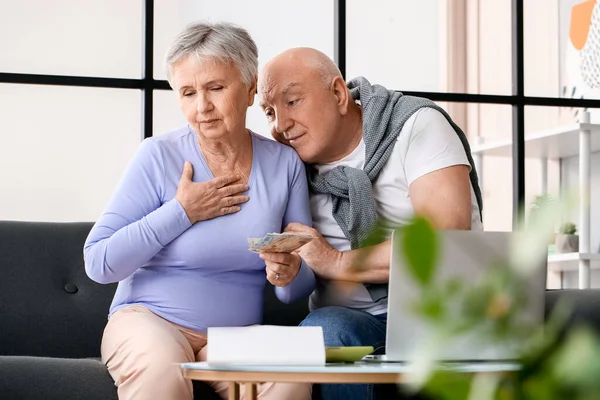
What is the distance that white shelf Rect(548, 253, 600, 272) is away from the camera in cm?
398

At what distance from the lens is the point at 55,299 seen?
2.68 m

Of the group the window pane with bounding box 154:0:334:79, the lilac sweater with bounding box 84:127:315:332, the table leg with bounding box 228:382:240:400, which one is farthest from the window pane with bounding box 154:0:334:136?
the table leg with bounding box 228:382:240:400

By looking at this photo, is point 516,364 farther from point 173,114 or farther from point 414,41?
point 414,41

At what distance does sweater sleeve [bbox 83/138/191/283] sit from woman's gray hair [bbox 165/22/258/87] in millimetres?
255

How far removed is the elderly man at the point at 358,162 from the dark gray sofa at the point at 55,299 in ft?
1.68

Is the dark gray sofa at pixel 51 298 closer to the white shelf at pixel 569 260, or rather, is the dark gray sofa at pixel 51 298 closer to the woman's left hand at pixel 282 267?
the woman's left hand at pixel 282 267

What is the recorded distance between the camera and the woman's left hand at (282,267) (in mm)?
2139

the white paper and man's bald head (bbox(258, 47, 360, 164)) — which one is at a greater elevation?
man's bald head (bbox(258, 47, 360, 164))

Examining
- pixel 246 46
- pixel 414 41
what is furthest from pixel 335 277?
pixel 414 41

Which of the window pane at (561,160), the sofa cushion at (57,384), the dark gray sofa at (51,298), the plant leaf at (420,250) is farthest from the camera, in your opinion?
the window pane at (561,160)

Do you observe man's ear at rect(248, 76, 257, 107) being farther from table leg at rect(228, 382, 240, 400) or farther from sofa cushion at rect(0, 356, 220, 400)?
table leg at rect(228, 382, 240, 400)

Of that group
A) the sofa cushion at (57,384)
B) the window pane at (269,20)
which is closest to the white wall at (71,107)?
the window pane at (269,20)

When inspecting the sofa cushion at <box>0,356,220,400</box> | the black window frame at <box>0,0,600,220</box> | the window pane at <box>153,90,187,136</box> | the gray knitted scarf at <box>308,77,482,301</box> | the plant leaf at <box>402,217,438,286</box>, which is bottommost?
the sofa cushion at <box>0,356,220,400</box>

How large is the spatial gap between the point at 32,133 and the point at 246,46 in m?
1.30
